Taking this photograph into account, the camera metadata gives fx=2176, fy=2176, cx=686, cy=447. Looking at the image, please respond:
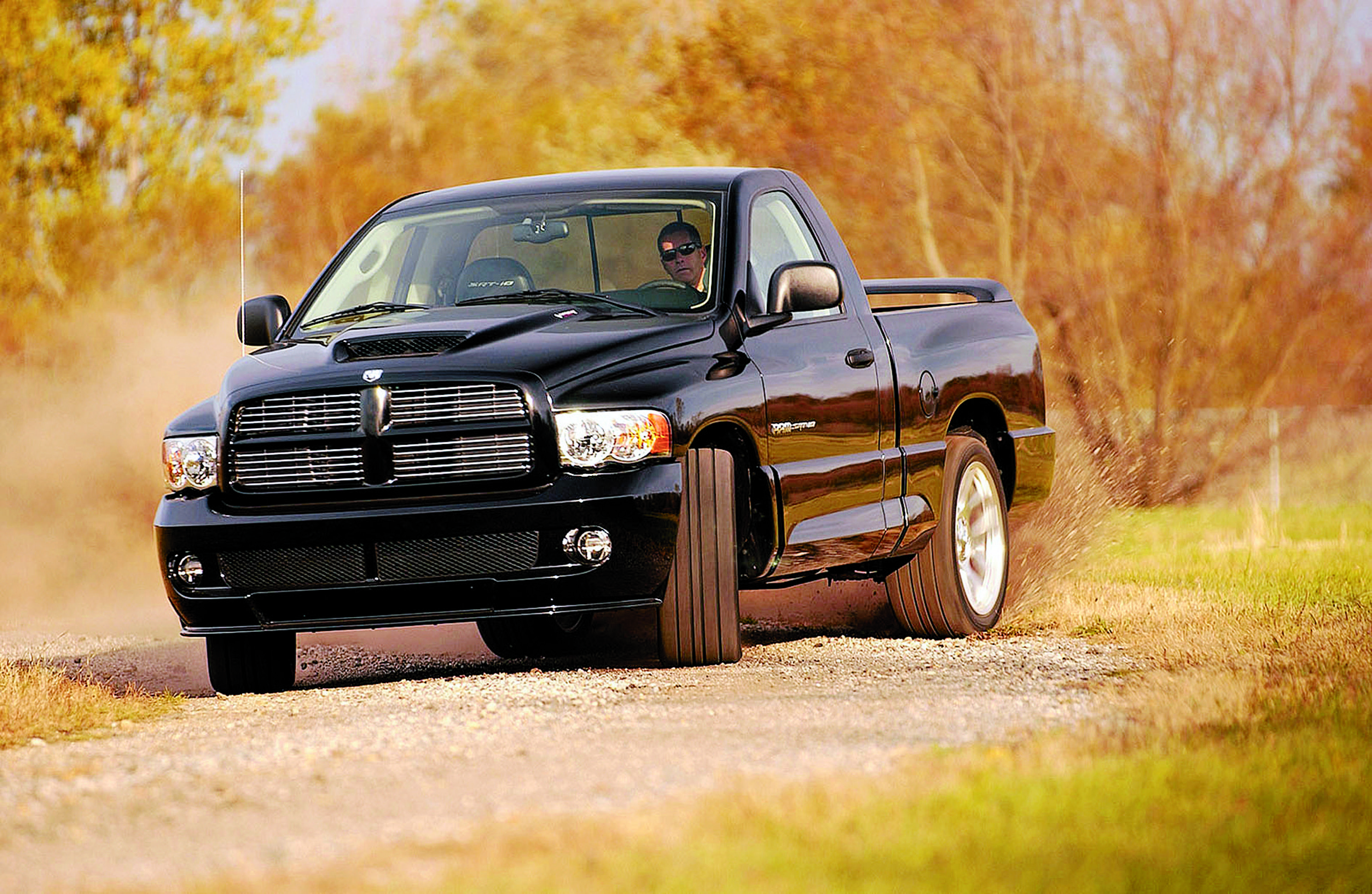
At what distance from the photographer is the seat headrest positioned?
886cm

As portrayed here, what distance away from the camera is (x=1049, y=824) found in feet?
16.4

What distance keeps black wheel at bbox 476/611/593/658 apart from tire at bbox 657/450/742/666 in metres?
2.50

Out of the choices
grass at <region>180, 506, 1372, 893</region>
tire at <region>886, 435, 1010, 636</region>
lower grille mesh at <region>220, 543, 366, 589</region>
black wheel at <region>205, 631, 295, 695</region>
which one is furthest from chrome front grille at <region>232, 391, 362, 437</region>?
tire at <region>886, 435, 1010, 636</region>

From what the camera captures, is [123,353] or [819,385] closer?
[819,385]

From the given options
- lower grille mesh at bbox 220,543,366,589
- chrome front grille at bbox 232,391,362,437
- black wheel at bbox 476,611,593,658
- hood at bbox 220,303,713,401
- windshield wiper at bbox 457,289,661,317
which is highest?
windshield wiper at bbox 457,289,661,317

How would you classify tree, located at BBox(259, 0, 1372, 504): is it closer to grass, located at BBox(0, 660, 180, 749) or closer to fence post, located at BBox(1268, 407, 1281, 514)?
fence post, located at BBox(1268, 407, 1281, 514)

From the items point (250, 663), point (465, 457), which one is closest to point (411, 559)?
point (465, 457)

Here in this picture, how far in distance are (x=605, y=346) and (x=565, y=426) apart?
401 mm

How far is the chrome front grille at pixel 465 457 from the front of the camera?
756 centimetres

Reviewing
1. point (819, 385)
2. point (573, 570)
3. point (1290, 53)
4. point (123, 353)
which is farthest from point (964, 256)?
point (573, 570)

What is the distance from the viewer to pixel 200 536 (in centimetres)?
793

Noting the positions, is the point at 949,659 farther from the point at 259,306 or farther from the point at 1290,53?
the point at 1290,53

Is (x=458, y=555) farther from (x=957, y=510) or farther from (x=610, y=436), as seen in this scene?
(x=957, y=510)

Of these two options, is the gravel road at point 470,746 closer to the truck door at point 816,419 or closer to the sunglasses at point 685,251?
the truck door at point 816,419
